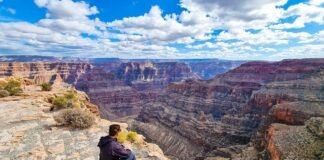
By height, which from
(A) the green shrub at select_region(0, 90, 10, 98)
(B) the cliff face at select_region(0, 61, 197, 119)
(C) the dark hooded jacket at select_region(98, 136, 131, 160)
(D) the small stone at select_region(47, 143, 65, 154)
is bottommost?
(B) the cliff face at select_region(0, 61, 197, 119)

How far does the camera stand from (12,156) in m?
12.0

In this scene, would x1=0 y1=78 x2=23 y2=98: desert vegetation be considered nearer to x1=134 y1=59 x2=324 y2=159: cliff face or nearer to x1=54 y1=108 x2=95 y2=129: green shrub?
x1=54 y1=108 x2=95 y2=129: green shrub

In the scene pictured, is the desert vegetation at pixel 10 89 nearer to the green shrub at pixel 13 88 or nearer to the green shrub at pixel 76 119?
the green shrub at pixel 13 88

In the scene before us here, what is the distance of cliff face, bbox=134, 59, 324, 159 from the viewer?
5522 cm

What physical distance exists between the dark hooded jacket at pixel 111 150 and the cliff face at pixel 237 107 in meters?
28.0

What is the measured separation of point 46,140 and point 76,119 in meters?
2.06

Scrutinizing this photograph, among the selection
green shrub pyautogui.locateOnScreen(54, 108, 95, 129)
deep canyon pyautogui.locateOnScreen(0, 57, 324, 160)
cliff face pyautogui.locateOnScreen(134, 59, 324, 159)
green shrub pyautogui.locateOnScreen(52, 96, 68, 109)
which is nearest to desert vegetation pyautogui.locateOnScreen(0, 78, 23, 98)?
green shrub pyautogui.locateOnScreen(52, 96, 68, 109)

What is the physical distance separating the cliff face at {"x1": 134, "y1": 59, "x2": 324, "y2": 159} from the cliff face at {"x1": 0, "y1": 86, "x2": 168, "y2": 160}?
2391 centimetres

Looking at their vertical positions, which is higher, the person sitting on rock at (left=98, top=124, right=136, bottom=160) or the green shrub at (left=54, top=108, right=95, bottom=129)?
the person sitting on rock at (left=98, top=124, right=136, bottom=160)

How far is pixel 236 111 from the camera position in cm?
8481

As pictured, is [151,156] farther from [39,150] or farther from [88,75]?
[88,75]

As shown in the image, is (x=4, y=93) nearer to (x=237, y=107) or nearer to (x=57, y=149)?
(x=57, y=149)

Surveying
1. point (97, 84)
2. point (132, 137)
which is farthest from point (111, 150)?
point (97, 84)

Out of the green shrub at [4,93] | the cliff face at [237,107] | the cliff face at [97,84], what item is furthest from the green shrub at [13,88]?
the cliff face at [97,84]
